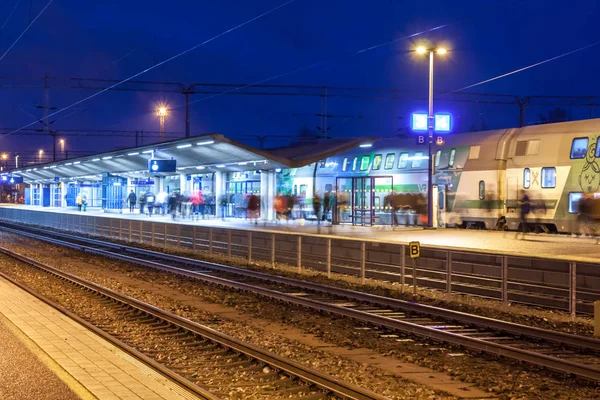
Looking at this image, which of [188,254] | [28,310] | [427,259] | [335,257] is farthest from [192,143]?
[28,310]

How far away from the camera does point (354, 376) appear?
8945 mm

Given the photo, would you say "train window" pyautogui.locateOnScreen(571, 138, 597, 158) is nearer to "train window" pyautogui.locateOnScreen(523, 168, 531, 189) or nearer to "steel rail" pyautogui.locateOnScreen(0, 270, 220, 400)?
"train window" pyautogui.locateOnScreen(523, 168, 531, 189)

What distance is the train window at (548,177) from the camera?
26.6m

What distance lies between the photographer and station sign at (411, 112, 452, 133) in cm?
3331

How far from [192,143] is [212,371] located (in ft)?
76.0

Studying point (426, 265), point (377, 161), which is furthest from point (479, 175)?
point (426, 265)

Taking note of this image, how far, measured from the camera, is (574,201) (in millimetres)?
25656

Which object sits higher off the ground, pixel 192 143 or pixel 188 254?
pixel 192 143

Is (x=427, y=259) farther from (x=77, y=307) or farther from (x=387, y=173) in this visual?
(x=387, y=173)

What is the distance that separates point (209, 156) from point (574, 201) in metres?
16.5

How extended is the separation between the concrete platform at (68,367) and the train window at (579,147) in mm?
19195

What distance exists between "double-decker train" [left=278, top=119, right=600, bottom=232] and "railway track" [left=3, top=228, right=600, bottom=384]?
12.1 meters

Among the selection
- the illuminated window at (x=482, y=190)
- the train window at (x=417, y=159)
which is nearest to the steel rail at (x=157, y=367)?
the illuminated window at (x=482, y=190)

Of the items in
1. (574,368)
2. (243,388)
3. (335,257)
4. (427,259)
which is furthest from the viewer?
(335,257)
